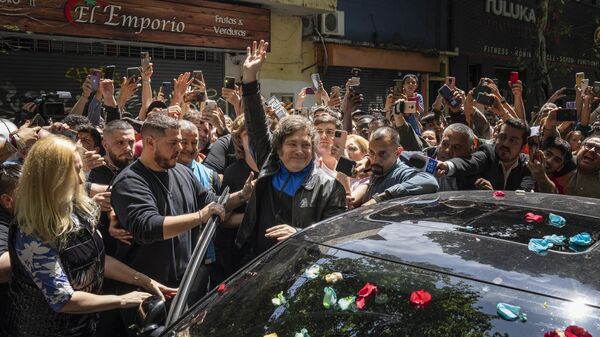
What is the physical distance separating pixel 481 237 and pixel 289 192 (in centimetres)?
134

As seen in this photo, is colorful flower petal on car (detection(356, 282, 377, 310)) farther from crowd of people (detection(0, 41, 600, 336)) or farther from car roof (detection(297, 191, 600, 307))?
crowd of people (detection(0, 41, 600, 336))

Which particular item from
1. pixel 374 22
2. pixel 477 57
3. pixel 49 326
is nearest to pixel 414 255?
pixel 49 326

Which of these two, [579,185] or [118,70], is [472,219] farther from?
[118,70]

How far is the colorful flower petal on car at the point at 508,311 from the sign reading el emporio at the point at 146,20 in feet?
28.7

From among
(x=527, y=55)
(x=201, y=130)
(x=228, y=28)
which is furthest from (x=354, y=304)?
(x=527, y=55)

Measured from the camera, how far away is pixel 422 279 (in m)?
1.75

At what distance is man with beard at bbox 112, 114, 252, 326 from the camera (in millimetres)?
2781

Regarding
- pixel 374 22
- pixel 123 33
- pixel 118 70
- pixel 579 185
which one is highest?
pixel 374 22

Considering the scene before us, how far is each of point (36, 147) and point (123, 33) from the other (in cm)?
828

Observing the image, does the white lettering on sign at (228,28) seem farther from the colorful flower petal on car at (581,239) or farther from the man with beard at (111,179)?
the colorful flower petal on car at (581,239)

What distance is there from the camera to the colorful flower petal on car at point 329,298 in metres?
1.83

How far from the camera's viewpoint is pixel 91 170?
3.52 meters

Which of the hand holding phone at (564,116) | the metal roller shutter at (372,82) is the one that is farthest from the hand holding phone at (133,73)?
the metal roller shutter at (372,82)

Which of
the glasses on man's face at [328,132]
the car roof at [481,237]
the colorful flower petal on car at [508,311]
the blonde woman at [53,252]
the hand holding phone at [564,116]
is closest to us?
the colorful flower petal on car at [508,311]
